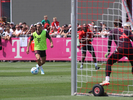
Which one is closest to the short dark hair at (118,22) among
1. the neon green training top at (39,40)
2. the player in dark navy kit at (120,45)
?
the player in dark navy kit at (120,45)

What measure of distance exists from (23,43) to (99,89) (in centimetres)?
1459

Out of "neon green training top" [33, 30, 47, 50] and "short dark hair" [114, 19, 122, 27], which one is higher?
"short dark hair" [114, 19, 122, 27]

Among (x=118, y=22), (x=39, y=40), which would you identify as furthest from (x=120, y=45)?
(x=39, y=40)

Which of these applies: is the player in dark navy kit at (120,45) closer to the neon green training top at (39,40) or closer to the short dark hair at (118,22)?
the short dark hair at (118,22)

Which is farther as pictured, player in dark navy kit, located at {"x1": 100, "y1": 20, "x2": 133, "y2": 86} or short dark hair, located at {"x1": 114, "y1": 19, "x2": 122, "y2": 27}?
player in dark navy kit, located at {"x1": 100, "y1": 20, "x2": 133, "y2": 86}

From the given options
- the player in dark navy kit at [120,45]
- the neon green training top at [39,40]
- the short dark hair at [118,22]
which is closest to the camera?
the short dark hair at [118,22]

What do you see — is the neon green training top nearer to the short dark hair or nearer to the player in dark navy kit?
the player in dark navy kit

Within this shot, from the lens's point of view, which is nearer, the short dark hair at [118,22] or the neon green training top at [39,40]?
the short dark hair at [118,22]

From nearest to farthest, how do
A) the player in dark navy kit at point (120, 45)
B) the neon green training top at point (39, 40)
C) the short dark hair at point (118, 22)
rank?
the short dark hair at point (118, 22) → the player in dark navy kit at point (120, 45) → the neon green training top at point (39, 40)

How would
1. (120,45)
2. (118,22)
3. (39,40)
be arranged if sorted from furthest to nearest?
(39,40)
(120,45)
(118,22)

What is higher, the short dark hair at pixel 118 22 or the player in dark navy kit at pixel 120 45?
the short dark hair at pixel 118 22

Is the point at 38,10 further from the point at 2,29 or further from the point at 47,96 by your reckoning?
the point at 47,96

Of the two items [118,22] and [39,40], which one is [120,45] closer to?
[118,22]

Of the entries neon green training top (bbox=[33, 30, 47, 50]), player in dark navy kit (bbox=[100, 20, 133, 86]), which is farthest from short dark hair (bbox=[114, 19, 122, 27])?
neon green training top (bbox=[33, 30, 47, 50])
